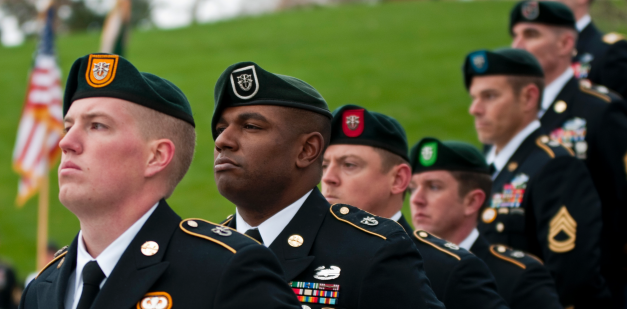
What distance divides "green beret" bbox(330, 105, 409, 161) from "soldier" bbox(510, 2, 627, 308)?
6.26 ft

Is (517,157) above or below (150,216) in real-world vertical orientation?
below

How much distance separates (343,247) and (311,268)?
0.48ft

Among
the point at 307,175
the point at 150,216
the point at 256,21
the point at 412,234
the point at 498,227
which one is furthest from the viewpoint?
the point at 256,21

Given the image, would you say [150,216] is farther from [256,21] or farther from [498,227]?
[256,21]

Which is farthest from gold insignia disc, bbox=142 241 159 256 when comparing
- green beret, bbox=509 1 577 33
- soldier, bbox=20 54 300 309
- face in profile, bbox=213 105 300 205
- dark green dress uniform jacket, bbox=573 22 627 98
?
dark green dress uniform jacket, bbox=573 22 627 98

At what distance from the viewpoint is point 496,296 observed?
3.55 meters

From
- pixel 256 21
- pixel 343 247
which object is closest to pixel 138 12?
pixel 256 21

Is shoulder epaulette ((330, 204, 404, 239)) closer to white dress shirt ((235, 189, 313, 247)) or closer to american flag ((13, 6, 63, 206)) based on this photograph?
white dress shirt ((235, 189, 313, 247))

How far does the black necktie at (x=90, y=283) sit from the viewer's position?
2.36 metres

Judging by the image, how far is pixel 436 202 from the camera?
4.56 metres

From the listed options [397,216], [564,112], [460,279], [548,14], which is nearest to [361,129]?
[397,216]

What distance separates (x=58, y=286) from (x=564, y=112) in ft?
13.0

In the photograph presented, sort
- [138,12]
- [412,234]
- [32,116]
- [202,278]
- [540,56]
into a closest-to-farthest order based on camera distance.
A: 1. [202,278]
2. [412,234]
3. [540,56]
4. [32,116]
5. [138,12]

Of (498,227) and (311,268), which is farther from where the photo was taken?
(498,227)
